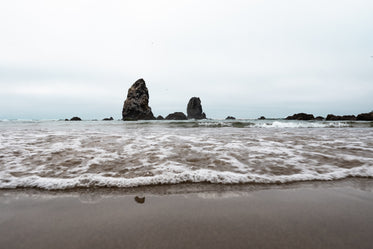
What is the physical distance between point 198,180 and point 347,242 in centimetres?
186

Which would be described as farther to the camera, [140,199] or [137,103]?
[137,103]

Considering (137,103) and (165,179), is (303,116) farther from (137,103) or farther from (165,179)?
(165,179)

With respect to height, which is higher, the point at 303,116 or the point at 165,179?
the point at 303,116

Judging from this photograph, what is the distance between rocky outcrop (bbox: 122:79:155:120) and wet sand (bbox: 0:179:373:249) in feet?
216

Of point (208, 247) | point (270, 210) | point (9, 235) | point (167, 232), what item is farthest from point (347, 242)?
point (9, 235)

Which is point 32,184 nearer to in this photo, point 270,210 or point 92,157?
point 92,157

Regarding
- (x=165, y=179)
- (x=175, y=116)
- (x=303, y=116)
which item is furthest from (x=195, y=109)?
(x=165, y=179)

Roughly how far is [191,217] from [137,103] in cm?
6773

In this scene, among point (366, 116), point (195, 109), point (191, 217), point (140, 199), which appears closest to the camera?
point (191, 217)

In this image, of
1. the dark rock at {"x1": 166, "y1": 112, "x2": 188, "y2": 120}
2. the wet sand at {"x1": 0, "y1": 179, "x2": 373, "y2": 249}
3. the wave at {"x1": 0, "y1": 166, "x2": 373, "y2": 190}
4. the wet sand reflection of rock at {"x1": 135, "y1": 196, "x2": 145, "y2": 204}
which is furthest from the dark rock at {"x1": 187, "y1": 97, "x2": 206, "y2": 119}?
the wet sand reflection of rock at {"x1": 135, "y1": 196, "x2": 145, "y2": 204}

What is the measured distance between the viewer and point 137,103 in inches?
2608

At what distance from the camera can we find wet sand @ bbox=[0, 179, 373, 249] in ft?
4.94

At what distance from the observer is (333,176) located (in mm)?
3064

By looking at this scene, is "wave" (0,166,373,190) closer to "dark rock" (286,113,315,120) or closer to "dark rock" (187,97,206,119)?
"dark rock" (286,113,315,120)
